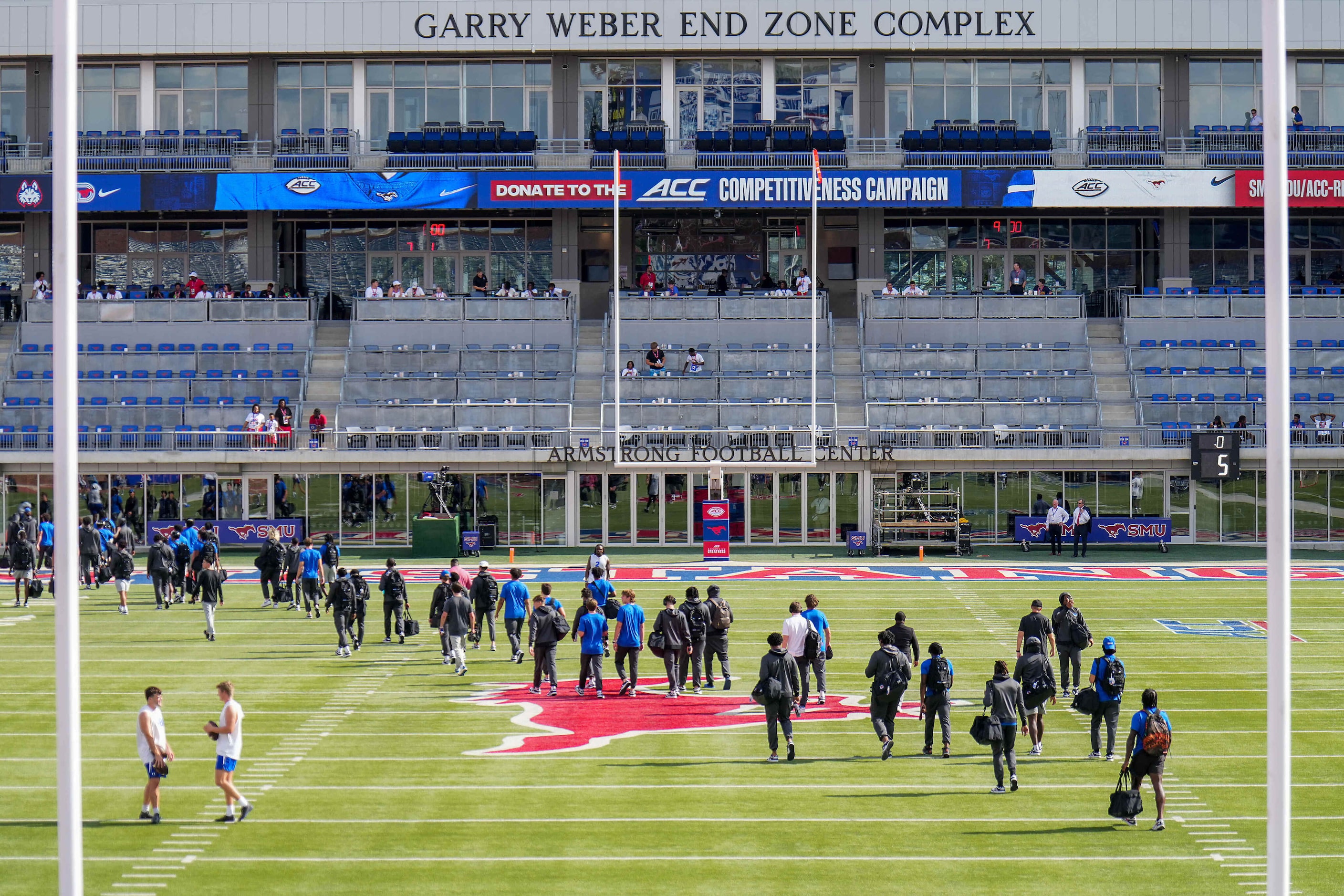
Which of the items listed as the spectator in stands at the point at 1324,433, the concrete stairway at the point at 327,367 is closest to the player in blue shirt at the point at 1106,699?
the spectator in stands at the point at 1324,433

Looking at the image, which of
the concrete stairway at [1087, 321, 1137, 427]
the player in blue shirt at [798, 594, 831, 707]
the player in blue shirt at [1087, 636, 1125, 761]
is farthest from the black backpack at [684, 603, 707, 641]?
the concrete stairway at [1087, 321, 1137, 427]

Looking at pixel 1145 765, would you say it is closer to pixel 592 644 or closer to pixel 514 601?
pixel 592 644

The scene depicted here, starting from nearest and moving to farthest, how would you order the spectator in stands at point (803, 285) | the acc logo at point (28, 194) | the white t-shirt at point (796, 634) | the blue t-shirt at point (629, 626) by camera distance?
the white t-shirt at point (796, 634) → the blue t-shirt at point (629, 626) → the spectator in stands at point (803, 285) → the acc logo at point (28, 194)

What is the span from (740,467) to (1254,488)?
587 inches

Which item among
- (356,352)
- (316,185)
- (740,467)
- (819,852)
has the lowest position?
(819,852)

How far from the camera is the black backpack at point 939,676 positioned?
18812 millimetres

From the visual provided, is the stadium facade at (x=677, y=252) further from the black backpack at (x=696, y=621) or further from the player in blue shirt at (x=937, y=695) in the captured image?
the player in blue shirt at (x=937, y=695)

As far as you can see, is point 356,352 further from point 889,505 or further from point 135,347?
point 889,505

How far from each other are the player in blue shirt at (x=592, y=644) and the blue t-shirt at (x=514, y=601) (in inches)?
89.9

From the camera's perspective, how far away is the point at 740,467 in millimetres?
43188

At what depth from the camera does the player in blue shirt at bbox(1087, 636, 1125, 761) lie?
60.1 ft

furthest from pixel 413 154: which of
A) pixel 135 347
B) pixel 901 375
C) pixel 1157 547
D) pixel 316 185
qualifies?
pixel 1157 547

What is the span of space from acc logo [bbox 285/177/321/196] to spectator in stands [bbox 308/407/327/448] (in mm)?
11871

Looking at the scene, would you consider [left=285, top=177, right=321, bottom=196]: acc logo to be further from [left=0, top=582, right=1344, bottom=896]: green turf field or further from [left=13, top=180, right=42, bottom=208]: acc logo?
[left=0, top=582, right=1344, bottom=896]: green turf field
